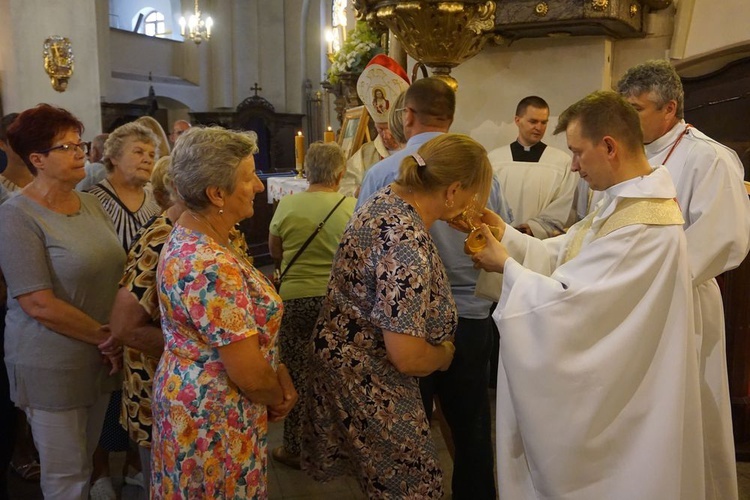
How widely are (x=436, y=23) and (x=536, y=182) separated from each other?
110cm

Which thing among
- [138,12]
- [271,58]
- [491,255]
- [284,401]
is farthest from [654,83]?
[138,12]

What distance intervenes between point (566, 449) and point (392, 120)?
1655 mm

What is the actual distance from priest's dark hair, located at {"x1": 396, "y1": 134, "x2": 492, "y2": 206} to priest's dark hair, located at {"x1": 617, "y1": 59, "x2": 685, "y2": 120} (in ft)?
3.85

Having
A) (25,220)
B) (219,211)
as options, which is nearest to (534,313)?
(219,211)

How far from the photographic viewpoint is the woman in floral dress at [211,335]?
1834 millimetres

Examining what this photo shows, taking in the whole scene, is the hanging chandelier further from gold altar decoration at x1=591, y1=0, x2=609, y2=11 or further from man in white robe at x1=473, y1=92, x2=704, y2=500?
man in white robe at x1=473, y1=92, x2=704, y2=500

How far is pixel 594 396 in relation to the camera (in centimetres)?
203

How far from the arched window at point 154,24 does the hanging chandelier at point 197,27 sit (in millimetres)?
1481

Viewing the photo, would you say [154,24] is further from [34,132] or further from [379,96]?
[34,132]

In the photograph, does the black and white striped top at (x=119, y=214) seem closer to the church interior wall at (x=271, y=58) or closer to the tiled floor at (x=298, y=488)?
the tiled floor at (x=298, y=488)

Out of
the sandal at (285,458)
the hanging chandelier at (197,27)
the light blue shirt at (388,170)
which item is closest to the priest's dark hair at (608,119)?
the light blue shirt at (388,170)

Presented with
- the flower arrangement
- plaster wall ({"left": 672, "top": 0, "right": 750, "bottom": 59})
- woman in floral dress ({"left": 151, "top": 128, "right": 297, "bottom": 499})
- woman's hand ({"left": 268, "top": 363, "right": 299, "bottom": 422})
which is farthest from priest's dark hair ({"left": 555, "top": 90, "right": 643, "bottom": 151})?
the flower arrangement

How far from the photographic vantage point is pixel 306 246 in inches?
139

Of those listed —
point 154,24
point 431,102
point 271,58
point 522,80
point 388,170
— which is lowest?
point 388,170
